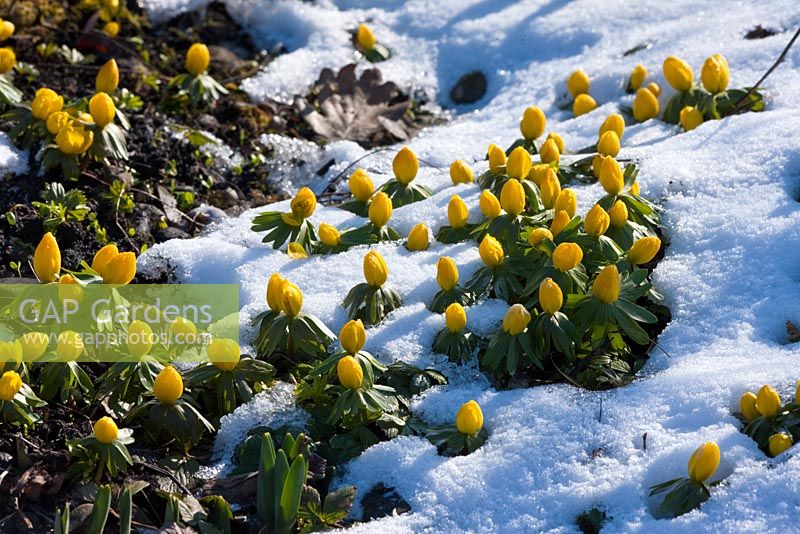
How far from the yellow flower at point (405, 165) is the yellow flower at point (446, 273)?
28.5 inches

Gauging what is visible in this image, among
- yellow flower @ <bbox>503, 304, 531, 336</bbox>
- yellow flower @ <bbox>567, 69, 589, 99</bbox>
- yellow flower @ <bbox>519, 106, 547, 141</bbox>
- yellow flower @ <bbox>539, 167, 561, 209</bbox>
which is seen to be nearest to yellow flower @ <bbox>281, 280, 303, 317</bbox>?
yellow flower @ <bbox>503, 304, 531, 336</bbox>

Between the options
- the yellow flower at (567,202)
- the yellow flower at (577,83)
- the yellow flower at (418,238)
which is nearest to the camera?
the yellow flower at (567,202)

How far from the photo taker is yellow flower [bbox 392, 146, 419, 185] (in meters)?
3.74

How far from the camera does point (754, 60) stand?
14.5 ft

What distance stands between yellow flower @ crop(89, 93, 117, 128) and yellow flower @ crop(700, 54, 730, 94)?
249cm

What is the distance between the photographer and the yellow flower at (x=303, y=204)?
3.52 metres

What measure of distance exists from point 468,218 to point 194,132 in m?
1.51

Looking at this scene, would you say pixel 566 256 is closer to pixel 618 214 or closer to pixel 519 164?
pixel 618 214

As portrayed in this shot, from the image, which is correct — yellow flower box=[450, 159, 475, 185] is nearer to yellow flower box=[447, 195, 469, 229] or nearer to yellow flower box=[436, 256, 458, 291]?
yellow flower box=[447, 195, 469, 229]

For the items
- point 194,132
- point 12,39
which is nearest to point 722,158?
point 194,132

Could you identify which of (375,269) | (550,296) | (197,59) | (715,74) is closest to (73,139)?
(197,59)

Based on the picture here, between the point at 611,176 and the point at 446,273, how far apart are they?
703mm

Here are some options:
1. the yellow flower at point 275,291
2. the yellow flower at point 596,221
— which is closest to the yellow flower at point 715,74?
the yellow flower at point 596,221

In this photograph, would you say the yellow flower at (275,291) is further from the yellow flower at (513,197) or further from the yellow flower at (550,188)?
the yellow flower at (550,188)
